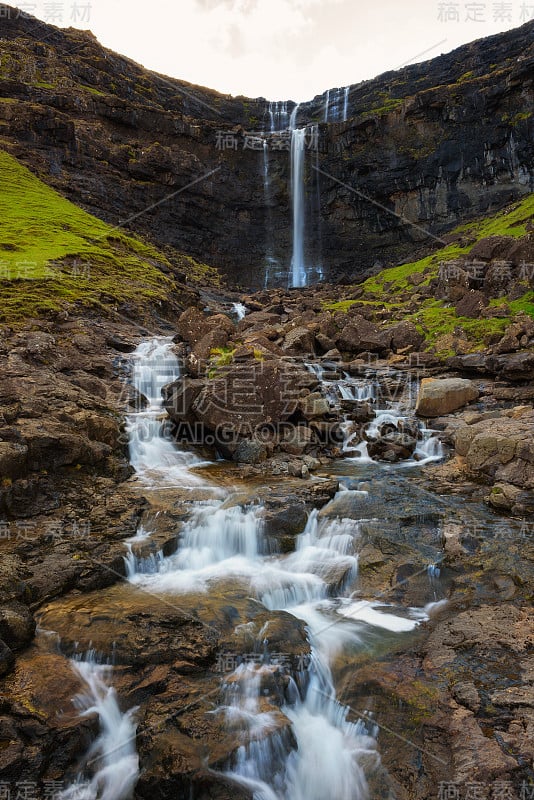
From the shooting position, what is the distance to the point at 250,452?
39.5 ft

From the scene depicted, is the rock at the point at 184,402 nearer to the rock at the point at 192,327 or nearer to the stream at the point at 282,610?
the stream at the point at 282,610

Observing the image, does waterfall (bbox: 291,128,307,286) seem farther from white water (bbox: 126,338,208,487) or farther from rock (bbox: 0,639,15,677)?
rock (bbox: 0,639,15,677)

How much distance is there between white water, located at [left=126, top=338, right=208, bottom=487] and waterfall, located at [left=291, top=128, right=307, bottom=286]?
3483 cm

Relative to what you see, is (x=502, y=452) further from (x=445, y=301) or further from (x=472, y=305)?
(x=445, y=301)

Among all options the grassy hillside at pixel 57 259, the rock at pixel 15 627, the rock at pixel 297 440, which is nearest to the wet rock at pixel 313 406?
the rock at pixel 297 440

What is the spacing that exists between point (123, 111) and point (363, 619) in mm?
52949

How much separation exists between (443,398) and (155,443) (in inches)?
363

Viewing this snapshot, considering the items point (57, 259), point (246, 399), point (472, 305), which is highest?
point (57, 259)

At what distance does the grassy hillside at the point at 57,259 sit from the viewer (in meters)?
19.5

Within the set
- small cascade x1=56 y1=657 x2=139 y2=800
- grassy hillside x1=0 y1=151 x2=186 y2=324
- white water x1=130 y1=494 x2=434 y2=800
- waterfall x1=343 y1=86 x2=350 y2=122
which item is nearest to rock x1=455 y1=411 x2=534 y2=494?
white water x1=130 y1=494 x2=434 y2=800

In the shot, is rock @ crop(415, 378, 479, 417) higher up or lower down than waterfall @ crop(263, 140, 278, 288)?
lower down

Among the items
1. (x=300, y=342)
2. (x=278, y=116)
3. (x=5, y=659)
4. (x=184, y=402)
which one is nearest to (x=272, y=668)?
(x=5, y=659)

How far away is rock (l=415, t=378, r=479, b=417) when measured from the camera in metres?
14.7

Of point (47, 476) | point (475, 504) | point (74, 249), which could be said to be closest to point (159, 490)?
point (47, 476)
